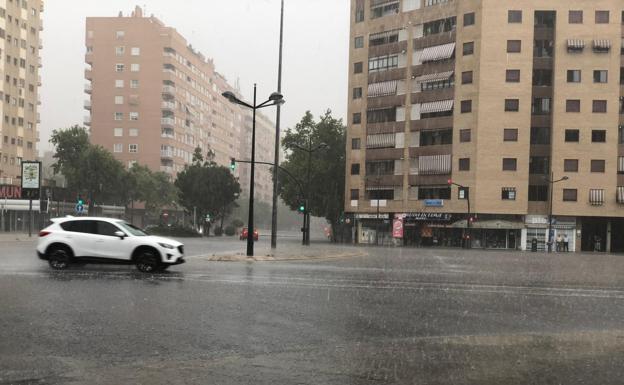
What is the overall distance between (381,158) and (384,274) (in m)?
49.4

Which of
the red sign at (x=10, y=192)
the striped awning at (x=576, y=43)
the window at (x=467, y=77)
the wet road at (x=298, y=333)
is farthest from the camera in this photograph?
the red sign at (x=10, y=192)

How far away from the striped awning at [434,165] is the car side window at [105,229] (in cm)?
4922

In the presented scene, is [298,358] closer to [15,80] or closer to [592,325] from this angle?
[592,325]

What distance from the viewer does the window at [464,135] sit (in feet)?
201

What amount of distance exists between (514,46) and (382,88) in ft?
47.3

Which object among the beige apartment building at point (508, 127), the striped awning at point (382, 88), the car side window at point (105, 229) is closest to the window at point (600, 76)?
the beige apartment building at point (508, 127)

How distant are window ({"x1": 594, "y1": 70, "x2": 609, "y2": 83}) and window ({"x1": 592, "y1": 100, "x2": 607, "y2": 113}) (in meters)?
2.06

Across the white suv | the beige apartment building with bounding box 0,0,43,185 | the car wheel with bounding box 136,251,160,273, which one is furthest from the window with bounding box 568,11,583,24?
the beige apartment building with bounding box 0,0,43,185

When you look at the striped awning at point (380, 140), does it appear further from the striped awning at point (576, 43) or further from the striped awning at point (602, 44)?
the striped awning at point (602, 44)

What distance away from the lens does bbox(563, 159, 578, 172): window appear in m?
58.1

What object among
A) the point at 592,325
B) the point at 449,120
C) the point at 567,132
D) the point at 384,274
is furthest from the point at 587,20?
the point at 592,325

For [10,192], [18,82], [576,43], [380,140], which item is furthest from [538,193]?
[18,82]

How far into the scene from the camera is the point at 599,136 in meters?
57.9

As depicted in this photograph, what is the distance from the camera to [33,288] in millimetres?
12055
